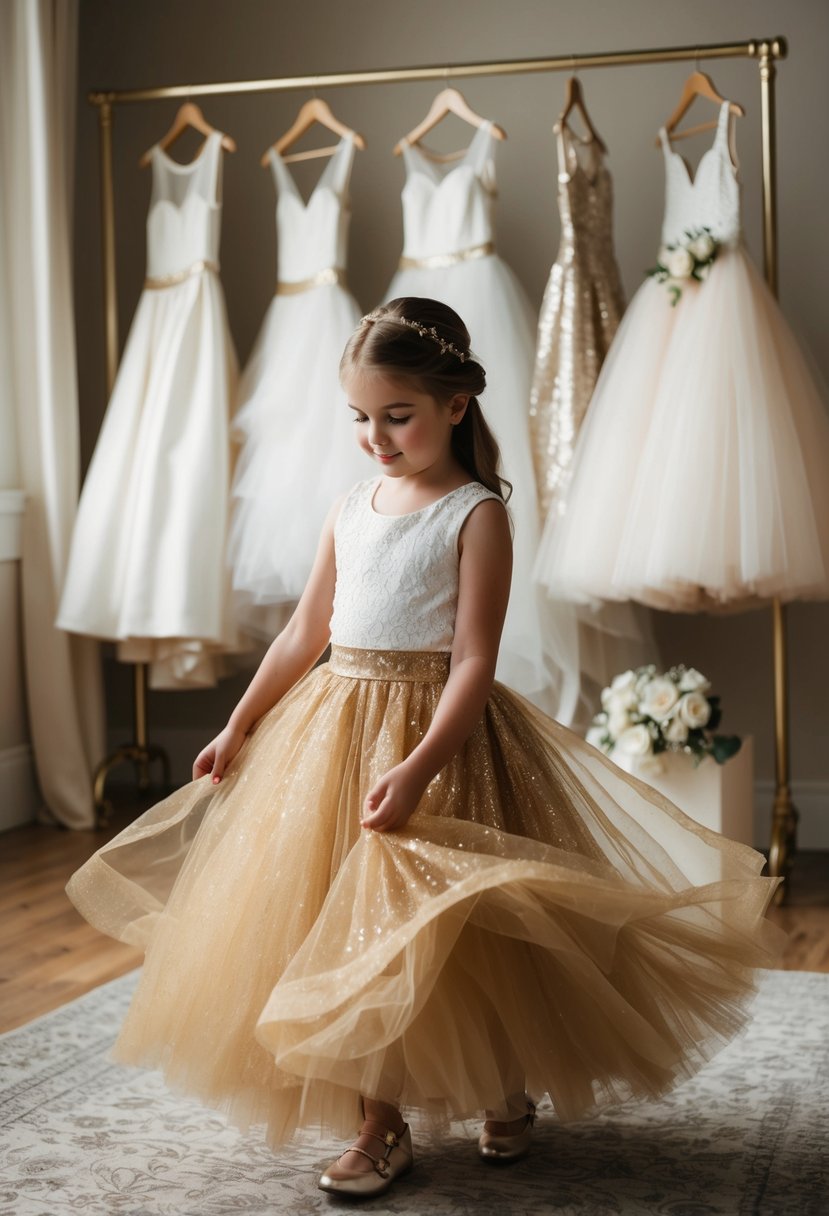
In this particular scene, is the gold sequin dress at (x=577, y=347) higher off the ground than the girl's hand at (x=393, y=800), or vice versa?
the gold sequin dress at (x=577, y=347)

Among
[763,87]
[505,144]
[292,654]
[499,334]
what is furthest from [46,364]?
[292,654]

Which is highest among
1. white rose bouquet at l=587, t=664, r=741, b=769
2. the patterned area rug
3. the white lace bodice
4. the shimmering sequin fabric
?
the shimmering sequin fabric


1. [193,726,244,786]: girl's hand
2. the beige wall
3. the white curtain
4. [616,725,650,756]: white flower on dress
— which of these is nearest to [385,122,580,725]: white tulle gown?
[616,725,650,756]: white flower on dress

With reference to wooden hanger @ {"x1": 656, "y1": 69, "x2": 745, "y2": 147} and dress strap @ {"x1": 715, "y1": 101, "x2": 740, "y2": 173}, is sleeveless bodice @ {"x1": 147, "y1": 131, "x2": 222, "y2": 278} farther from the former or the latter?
dress strap @ {"x1": 715, "y1": 101, "x2": 740, "y2": 173}

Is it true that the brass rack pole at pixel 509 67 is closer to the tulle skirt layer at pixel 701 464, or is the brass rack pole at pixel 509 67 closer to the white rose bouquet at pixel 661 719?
the tulle skirt layer at pixel 701 464

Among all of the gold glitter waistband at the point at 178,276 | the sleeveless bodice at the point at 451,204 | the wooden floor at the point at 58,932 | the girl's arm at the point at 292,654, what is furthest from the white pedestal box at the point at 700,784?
the gold glitter waistband at the point at 178,276

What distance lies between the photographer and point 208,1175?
1776 millimetres

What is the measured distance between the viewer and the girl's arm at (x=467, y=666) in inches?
64.1

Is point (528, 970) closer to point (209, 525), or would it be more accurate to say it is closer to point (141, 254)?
point (209, 525)

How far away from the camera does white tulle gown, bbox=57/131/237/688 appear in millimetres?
3629

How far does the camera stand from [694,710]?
121 inches

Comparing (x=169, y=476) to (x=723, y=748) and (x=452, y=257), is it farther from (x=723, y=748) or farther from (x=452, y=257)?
(x=723, y=748)

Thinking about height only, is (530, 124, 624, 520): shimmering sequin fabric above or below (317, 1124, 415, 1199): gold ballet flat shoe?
above

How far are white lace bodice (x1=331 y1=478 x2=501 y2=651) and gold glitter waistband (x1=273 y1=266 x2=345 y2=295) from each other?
6.54 feet
